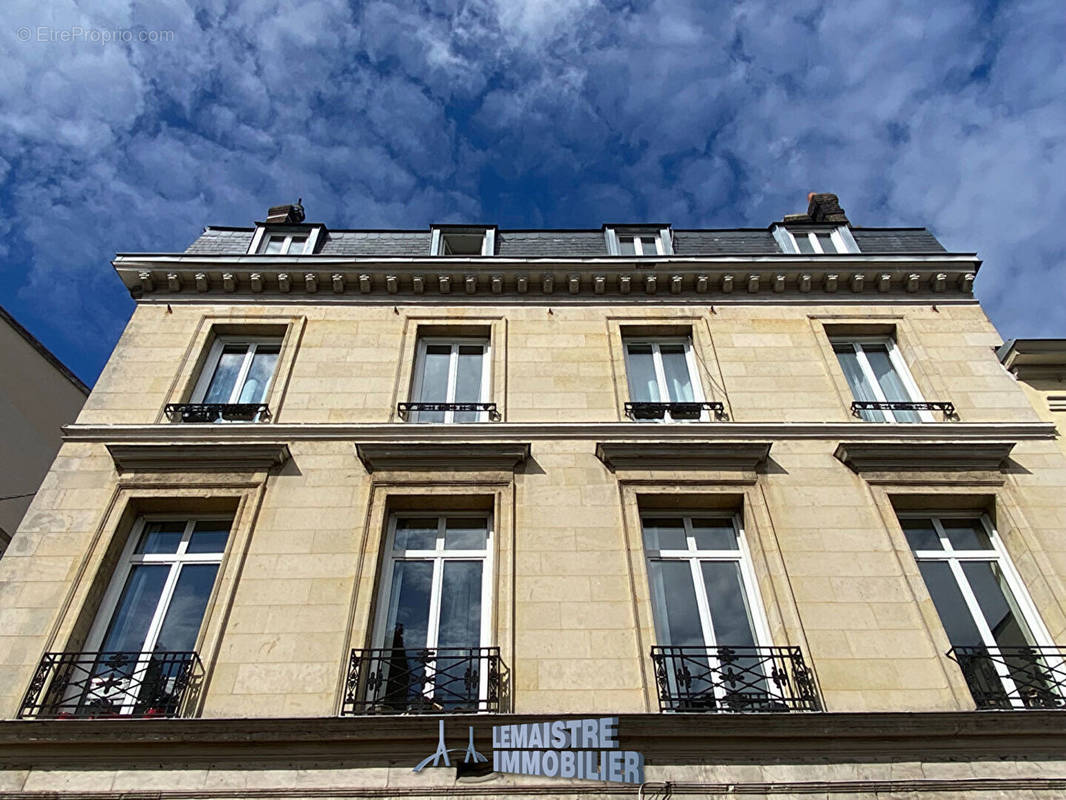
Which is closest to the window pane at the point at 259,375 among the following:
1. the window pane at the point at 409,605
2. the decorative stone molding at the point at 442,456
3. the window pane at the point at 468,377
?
the decorative stone molding at the point at 442,456

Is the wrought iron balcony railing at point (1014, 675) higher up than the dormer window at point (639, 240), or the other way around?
the dormer window at point (639, 240)

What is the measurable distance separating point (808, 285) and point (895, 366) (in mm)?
1718

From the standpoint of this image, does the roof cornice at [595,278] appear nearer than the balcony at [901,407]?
No

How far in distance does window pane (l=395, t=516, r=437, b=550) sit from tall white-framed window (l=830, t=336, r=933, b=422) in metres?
5.70

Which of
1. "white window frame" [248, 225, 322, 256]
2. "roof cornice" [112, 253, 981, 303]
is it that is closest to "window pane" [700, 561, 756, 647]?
"roof cornice" [112, 253, 981, 303]

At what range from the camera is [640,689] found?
6809 mm

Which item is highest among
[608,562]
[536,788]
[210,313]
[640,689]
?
[210,313]

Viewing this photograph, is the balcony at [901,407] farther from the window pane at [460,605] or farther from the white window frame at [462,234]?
the white window frame at [462,234]

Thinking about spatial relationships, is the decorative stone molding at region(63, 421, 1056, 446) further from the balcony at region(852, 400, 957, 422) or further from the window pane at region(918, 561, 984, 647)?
the window pane at region(918, 561, 984, 647)

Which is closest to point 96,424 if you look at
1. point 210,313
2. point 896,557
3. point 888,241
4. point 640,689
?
point 210,313

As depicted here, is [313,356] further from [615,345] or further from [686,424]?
[686,424]

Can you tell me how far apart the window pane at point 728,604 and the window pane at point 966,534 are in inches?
102

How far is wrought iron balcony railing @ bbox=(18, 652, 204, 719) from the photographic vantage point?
6.72 meters

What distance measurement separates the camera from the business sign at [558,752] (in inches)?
245
